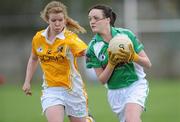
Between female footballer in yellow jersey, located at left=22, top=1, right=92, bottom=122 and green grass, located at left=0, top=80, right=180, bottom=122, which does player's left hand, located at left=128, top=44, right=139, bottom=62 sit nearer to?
female footballer in yellow jersey, located at left=22, top=1, right=92, bottom=122

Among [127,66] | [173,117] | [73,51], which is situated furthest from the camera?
[173,117]

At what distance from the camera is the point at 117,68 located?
797 centimetres

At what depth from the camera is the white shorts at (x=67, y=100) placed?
8547 mm

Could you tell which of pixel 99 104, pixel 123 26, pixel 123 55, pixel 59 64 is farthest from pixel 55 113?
pixel 123 26

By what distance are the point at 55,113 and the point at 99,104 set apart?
7427 millimetres

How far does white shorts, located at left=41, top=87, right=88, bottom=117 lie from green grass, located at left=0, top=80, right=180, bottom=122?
138 inches

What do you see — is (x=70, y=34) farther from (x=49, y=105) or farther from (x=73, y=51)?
(x=49, y=105)

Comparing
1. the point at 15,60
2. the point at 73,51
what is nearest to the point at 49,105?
the point at 73,51

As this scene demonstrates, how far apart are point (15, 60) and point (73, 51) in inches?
550

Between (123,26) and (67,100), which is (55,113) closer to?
(67,100)

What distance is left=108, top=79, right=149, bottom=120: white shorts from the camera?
25.9ft

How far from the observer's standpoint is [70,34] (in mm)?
8766

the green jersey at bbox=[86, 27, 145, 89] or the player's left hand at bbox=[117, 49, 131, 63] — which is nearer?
the player's left hand at bbox=[117, 49, 131, 63]

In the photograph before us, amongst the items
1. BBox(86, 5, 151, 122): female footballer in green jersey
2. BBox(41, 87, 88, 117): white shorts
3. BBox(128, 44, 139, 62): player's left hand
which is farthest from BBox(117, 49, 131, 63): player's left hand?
BBox(41, 87, 88, 117): white shorts
